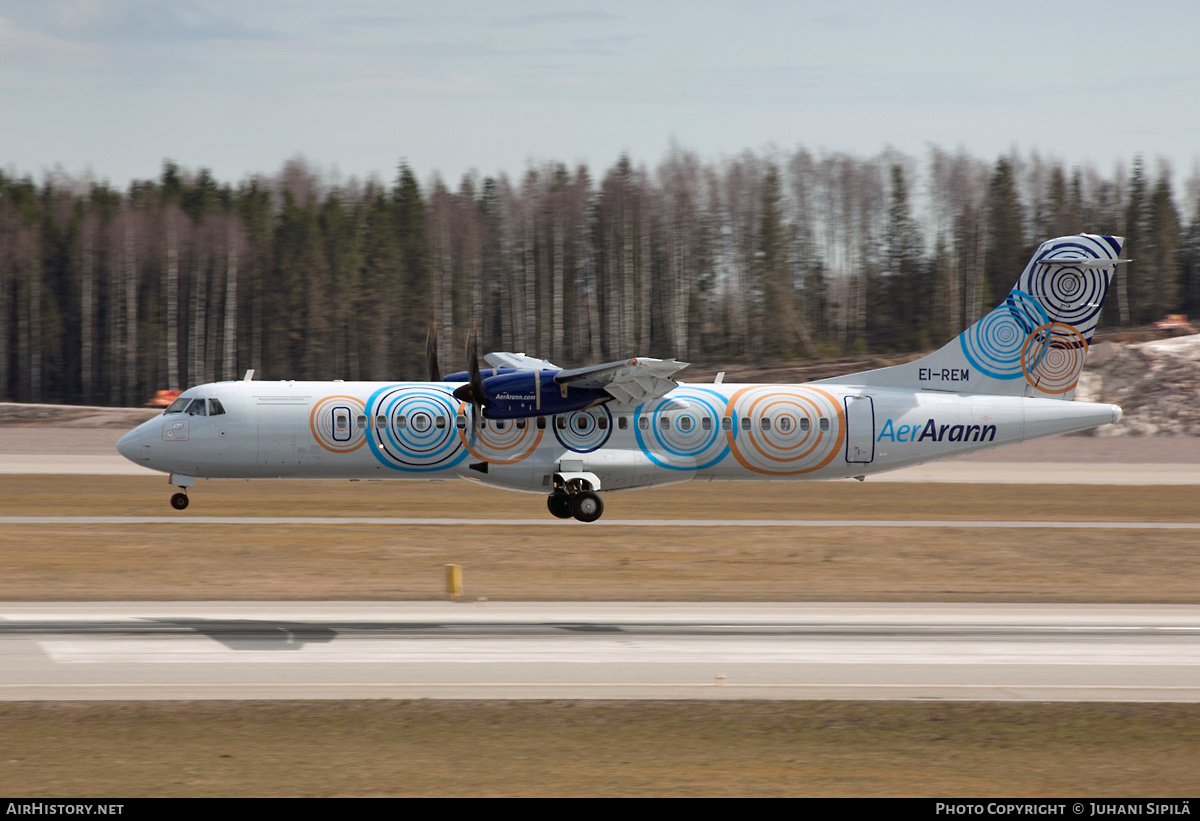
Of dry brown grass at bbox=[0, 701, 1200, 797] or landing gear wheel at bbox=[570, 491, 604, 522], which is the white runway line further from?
dry brown grass at bbox=[0, 701, 1200, 797]

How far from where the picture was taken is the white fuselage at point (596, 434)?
3303cm

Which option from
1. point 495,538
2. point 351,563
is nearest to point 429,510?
point 495,538

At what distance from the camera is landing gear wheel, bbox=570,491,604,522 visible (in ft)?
112

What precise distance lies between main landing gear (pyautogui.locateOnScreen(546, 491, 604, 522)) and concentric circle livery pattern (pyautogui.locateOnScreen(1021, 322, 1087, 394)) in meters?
13.8

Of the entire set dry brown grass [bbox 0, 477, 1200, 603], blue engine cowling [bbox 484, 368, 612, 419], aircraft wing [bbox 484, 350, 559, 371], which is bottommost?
dry brown grass [bbox 0, 477, 1200, 603]

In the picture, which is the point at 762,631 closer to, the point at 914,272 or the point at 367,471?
the point at 367,471

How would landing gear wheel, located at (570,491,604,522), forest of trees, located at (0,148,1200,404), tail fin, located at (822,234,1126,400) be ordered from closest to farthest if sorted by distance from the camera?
landing gear wheel, located at (570,491,604,522) < tail fin, located at (822,234,1126,400) < forest of trees, located at (0,148,1200,404)

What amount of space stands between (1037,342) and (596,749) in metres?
25.9

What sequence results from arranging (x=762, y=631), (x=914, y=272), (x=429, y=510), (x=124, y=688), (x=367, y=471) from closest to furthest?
(x=124, y=688) < (x=762, y=631) < (x=367, y=471) < (x=429, y=510) < (x=914, y=272)

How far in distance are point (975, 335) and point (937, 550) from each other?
6.88 metres

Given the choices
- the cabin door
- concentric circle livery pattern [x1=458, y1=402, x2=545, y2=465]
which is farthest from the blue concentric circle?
concentric circle livery pattern [x1=458, y1=402, x2=545, y2=465]

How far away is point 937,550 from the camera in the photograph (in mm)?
34031

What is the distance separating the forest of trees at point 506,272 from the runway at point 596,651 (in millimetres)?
63916
